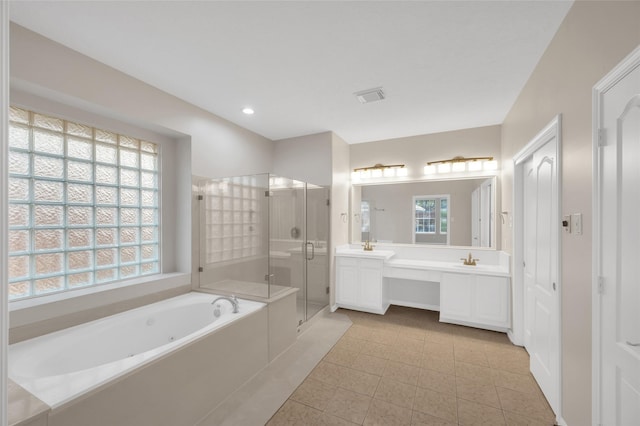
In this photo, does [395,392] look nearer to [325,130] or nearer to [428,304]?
[428,304]

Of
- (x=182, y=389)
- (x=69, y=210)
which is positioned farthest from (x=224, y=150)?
(x=182, y=389)

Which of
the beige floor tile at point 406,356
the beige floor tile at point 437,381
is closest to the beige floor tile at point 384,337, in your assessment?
the beige floor tile at point 406,356

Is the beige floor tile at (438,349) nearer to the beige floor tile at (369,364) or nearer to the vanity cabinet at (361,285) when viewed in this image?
the beige floor tile at (369,364)

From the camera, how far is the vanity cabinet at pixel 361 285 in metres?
3.61

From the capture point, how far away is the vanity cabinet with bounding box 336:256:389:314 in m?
3.61

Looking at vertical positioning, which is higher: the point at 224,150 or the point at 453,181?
the point at 224,150

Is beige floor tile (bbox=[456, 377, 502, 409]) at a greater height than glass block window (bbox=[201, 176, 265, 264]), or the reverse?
glass block window (bbox=[201, 176, 265, 264])

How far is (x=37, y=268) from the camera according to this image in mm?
1966

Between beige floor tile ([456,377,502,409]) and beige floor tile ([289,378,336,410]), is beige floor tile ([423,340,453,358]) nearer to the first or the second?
beige floor tile ([456,377,502,409])

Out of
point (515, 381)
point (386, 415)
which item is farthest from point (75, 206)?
point (515, 381)

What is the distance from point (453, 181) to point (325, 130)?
1957mm

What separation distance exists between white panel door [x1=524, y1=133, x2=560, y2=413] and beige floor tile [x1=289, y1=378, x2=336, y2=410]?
1553 mm

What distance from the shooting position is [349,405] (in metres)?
1.93

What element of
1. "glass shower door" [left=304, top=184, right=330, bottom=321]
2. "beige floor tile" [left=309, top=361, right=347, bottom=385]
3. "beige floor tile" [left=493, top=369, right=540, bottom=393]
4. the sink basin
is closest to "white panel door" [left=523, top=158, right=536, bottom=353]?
"beige floor tile" [left=493, top=369, right=540, bottom=393]
